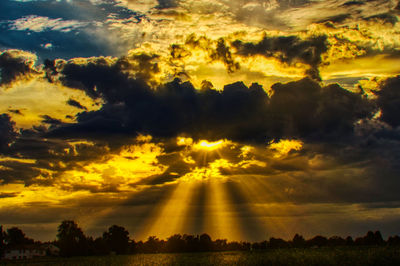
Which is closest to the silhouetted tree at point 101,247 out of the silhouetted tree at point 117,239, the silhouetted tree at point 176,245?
the silhouetted tree at point 117,239

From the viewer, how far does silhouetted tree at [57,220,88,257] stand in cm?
15512

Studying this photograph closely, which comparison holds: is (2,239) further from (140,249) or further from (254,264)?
(254,264)

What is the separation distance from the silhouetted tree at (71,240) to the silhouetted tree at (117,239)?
434 inches

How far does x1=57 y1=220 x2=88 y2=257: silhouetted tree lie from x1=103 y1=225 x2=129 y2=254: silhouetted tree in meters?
11.0

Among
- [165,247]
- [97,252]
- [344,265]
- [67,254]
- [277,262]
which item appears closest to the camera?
[344,265]

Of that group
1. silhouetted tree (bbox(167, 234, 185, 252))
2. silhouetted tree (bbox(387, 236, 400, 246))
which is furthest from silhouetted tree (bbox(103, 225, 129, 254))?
silhouetted tree (bbox(387, 236, 400, 246))

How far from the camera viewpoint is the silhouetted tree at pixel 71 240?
155 m

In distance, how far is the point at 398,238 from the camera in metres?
187

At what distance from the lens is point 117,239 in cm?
18012

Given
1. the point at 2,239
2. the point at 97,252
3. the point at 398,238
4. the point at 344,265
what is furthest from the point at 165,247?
the point at 344,265

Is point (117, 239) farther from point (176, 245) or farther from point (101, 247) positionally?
point (176, 245)

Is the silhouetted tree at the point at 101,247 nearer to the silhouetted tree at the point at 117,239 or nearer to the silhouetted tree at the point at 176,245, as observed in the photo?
the silhouetted tree at the point at 117,239

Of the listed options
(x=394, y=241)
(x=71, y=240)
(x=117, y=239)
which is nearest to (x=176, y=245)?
(x=117, y=239)

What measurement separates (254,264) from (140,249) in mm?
145275
